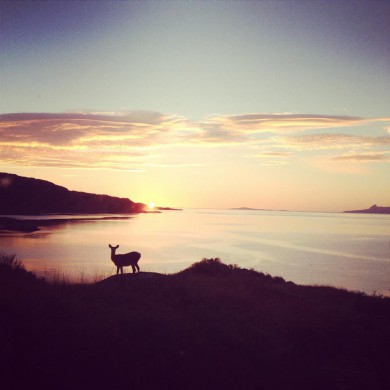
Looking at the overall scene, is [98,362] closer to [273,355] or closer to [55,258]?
[273,355]

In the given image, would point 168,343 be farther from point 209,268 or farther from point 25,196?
point 25,196

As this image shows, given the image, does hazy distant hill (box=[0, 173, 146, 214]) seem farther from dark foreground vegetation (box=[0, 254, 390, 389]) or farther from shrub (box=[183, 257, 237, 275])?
dark foreground vegetation (box=[0, 254, 390, 389])

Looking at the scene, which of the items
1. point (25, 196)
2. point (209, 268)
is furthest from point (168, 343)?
point (25, 196)

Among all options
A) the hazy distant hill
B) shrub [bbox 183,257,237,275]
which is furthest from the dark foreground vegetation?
the hazy distant hill

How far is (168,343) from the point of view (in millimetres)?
9711

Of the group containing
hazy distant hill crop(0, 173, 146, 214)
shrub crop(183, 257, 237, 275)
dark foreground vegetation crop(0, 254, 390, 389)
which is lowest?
shrub crop(183, 257, 237, 275)

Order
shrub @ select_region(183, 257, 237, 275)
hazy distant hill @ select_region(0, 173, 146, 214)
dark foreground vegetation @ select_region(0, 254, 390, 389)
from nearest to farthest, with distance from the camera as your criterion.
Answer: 1. dark foreground vegetation @ select_region(0, 254, 390, 389)
2. shrub @ select_region(183, 257, 237, 275)
3. hazy distant hill @ select_region(0, 173, 146, 214)

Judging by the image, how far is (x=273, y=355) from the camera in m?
10.3

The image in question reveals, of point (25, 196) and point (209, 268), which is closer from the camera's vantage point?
point (209, 268)

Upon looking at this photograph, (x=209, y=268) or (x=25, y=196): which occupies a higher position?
(x=25, y=196)

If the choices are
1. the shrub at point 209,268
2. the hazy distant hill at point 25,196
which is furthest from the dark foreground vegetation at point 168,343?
the hazy distant hill at point 25,196

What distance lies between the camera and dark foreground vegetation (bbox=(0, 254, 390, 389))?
8.23 m

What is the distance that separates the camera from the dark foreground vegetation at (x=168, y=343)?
8.23m

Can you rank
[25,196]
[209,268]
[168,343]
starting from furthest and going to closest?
[25,196] → [209,268] → [168,343]
